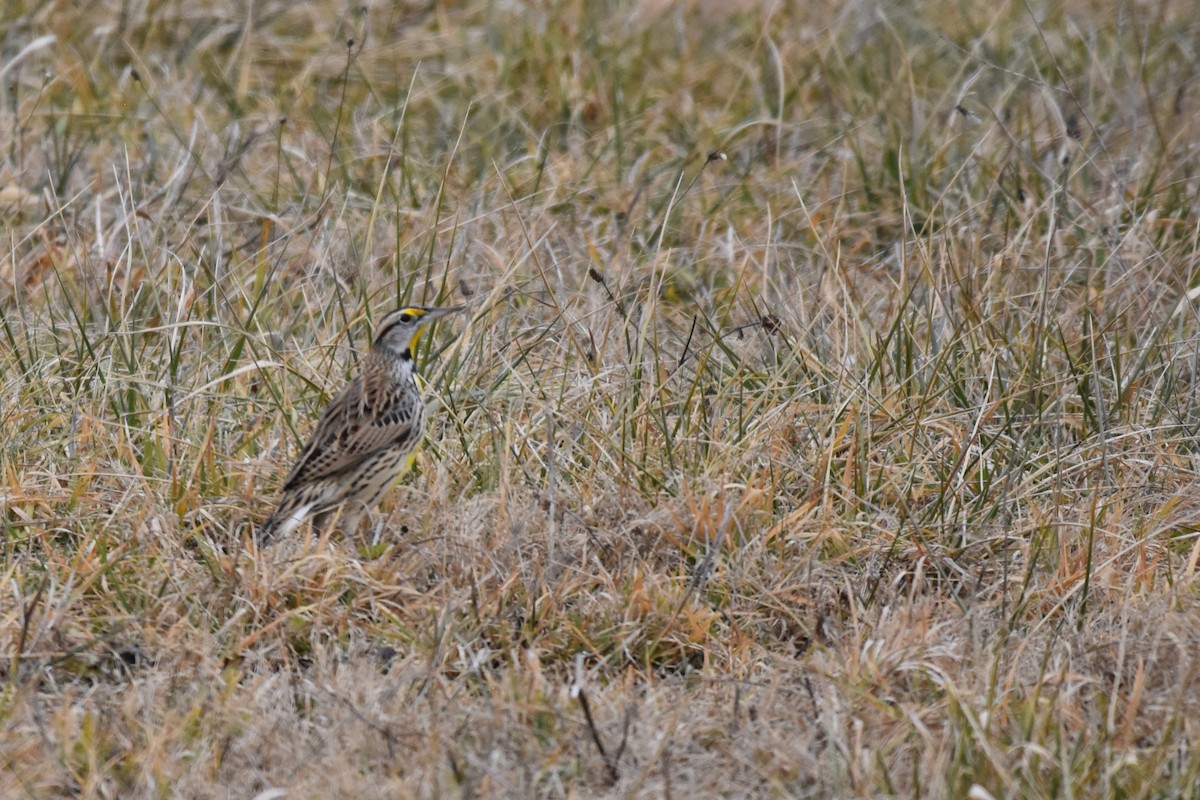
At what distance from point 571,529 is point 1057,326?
1.83 m

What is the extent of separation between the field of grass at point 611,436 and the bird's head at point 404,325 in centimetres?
25

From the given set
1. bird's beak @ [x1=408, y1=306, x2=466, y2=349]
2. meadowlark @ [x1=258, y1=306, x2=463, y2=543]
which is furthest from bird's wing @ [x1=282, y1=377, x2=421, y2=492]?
bird's beak @ [x1=408, y1=306, x2=466, y2=349]

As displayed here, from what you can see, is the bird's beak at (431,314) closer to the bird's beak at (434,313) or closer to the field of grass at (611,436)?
the bird's beak at (434,313)

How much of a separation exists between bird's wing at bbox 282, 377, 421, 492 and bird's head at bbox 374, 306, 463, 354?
0.23m

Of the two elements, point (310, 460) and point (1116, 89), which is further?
point (1116, 89)

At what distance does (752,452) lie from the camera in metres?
5.21

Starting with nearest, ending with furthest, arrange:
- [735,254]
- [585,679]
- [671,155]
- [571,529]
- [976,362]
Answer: [585,679]
[571,529]
[976,362]
[735,254]
[671,155]

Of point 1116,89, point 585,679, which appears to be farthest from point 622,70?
point 585,679

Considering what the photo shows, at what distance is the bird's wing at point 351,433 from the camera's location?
501 cm

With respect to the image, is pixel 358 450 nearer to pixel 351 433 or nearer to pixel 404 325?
pixel 351 433

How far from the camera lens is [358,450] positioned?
16.6ft

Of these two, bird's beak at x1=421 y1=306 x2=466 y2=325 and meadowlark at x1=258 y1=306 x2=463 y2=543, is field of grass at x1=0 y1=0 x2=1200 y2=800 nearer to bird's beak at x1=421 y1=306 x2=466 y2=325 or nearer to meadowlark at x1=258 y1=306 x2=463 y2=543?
meadowlark at x1=258 y1=306 x2=463 y2=543

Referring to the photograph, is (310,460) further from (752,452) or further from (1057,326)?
(1057,326)

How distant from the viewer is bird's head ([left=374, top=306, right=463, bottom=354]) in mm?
5516
